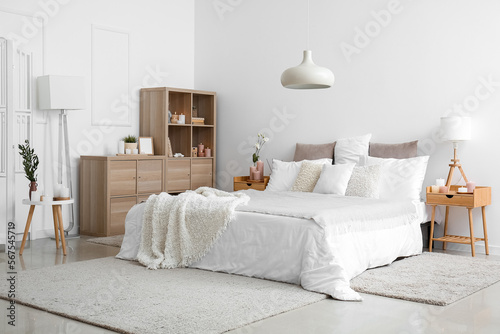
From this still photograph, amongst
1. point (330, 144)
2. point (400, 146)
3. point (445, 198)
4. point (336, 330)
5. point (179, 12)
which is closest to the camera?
point (336, 330)

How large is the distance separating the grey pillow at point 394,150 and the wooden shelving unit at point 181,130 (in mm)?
2322

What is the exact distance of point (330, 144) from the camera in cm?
680

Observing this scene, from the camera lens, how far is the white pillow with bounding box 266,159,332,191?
255 inches

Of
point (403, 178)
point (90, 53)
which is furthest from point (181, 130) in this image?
point (403, 178)

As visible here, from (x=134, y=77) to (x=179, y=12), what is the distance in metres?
1.20

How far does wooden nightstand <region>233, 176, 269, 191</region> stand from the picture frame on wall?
110 centimetres

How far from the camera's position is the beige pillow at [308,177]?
619 cm

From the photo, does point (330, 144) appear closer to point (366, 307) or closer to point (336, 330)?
point (366, 307)

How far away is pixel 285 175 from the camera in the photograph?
655cm

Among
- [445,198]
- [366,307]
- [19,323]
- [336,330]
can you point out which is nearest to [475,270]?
[445,198]

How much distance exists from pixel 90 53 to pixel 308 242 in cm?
392

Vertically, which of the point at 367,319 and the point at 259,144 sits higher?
the point at 259,144

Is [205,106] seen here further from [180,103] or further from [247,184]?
[247,184]

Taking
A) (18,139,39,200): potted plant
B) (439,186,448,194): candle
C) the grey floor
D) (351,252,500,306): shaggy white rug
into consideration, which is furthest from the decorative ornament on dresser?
the grey floor
